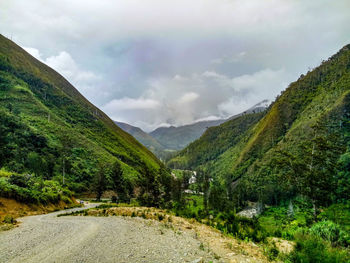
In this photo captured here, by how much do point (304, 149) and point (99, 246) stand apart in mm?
22090

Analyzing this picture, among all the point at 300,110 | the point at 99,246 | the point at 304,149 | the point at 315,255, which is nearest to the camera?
the point at 315,255

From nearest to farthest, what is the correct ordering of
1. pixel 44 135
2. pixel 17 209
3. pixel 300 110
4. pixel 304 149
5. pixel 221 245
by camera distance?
pixel 221 245, pixel 17 209, pixel 304 149, pixel 44 135, pixel 300 110

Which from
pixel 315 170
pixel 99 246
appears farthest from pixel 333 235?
pixel 99 246

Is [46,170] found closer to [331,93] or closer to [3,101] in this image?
[3,101]

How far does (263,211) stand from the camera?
84.8 meters

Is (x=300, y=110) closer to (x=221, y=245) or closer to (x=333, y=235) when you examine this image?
(x=333, y=235)

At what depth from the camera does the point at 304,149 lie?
70.8 ft

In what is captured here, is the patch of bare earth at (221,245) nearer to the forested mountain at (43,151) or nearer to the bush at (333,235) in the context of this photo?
the bush at (333,235)

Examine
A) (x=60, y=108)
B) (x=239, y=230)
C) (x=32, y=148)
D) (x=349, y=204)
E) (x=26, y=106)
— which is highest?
(x=60, y=108)

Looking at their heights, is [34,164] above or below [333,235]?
above

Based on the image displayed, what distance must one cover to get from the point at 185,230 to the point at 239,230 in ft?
13.2

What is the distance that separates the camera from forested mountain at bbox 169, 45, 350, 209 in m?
20.2

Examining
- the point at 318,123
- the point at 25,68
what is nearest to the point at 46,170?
the point at 318,123

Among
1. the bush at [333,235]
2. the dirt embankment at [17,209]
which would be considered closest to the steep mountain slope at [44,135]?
the dirt embankment at [17,209]
